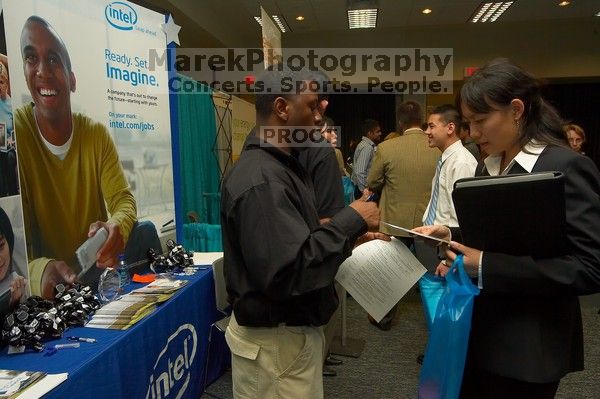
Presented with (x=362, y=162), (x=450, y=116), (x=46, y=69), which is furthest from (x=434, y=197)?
(x=362, y=162)

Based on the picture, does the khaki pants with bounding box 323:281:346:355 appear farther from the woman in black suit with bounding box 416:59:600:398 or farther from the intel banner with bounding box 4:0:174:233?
the intel banner with bounding box 4:0:174:233

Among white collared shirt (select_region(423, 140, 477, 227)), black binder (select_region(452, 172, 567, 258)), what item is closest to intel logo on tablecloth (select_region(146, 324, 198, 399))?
black binder (select_region(452, 172, 567, 258))

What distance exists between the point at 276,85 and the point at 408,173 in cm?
228

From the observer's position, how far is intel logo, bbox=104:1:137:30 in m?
1.94

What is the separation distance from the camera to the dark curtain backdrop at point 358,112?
9898 mm

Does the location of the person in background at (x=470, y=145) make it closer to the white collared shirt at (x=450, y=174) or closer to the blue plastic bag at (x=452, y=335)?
the white collared shirt at (x=450, y=174)

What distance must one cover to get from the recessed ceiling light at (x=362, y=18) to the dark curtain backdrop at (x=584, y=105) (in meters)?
4.50

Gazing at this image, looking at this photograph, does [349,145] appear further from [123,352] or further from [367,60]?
[123,352]

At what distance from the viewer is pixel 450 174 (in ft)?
8.30

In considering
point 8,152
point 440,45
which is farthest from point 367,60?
point 8,152

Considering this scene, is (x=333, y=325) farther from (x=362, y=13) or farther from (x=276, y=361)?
(x=362, y=13)

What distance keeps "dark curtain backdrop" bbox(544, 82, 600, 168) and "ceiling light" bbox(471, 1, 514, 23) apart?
2814 millimetres

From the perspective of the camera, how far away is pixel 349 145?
10.2 metres

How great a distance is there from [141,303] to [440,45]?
7692 mm
